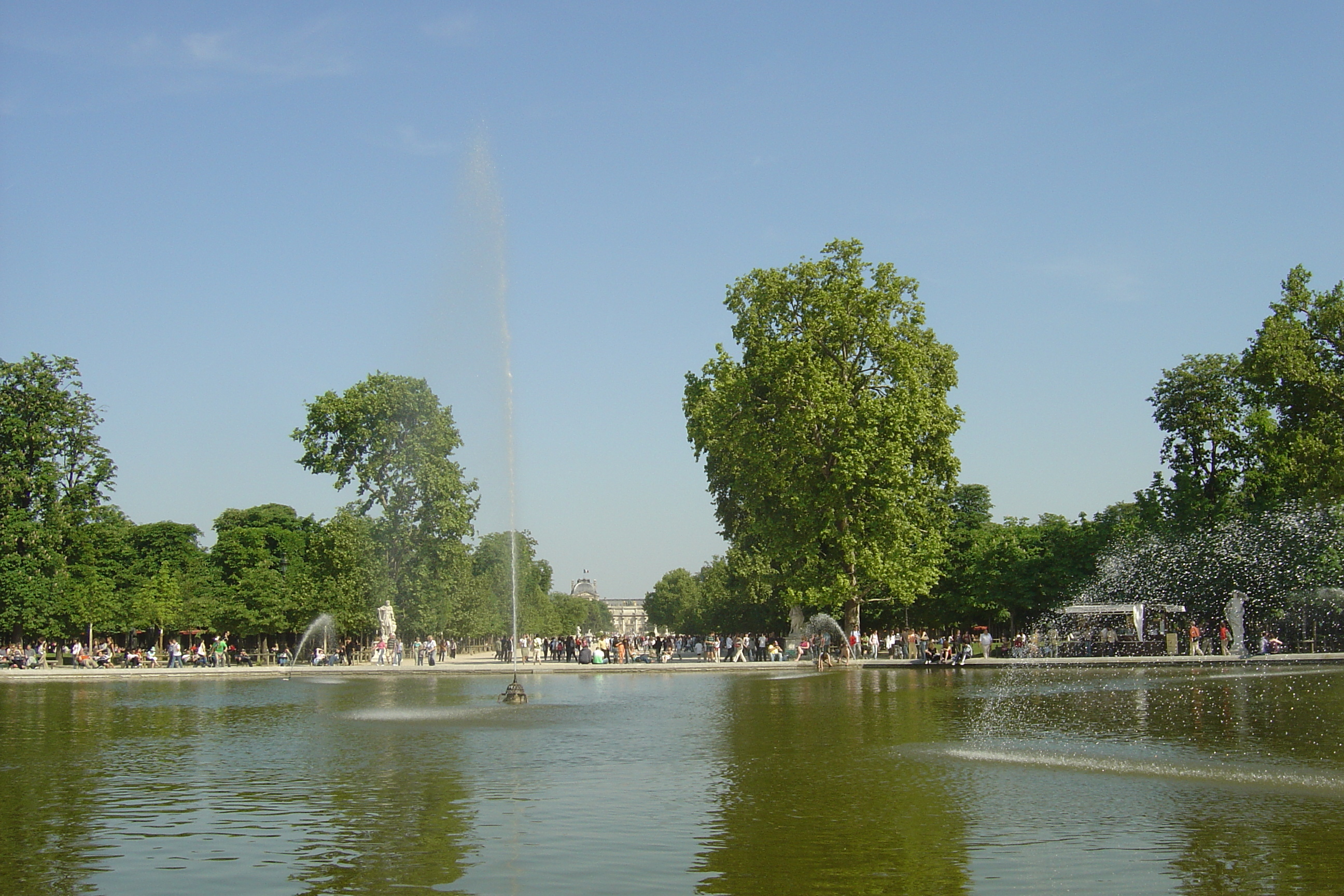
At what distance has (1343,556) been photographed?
4853cm

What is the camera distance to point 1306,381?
45.2 m

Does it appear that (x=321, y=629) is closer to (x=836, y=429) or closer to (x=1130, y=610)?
(x=836, y=429)

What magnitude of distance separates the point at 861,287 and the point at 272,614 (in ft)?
130

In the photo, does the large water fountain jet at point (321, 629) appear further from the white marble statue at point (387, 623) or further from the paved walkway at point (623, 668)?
the paved walkway at point (623, 668)

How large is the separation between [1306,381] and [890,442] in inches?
628

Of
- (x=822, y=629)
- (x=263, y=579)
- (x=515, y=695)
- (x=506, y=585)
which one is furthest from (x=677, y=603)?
(x=515, y=695)

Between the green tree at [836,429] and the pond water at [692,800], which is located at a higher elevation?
the green tree at [836,429]

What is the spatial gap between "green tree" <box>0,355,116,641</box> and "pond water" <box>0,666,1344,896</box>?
37202 millimetres

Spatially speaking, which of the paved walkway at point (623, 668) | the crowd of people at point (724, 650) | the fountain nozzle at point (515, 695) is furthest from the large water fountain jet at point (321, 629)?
the fountain nozzle at point (515, 695)

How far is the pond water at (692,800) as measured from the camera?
9312 mm

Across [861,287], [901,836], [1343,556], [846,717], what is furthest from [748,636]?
[901,836]

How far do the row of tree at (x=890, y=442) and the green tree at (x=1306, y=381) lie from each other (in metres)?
0.08

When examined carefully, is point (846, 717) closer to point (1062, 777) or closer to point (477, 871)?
point (1062, 777)

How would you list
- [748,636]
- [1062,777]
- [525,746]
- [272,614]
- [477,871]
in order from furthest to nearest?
[272,614] < [748,636] < [525,746] < [1062,777] < [477,871]
